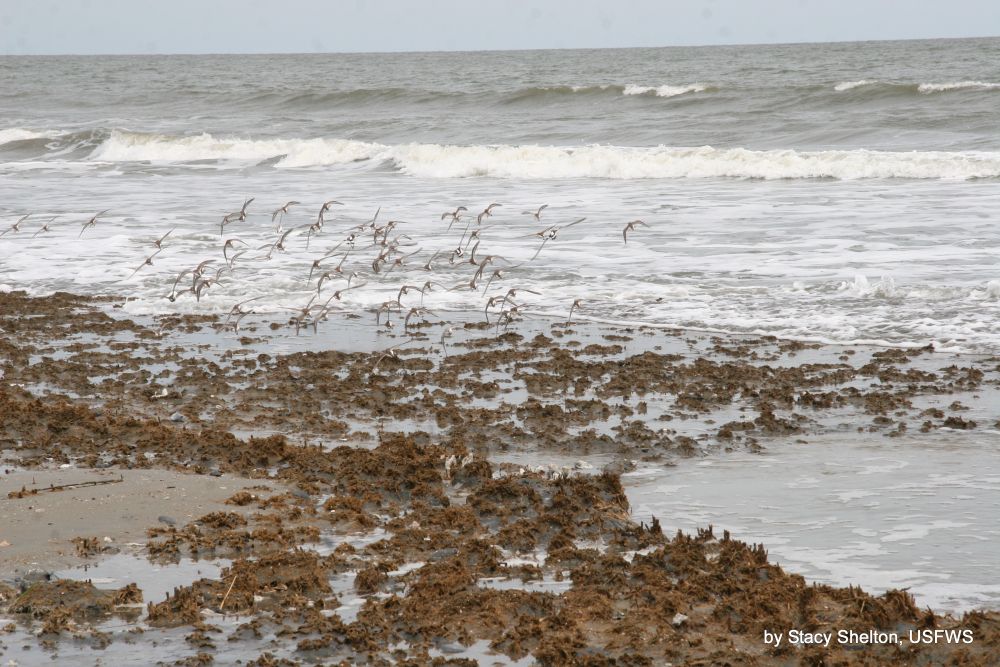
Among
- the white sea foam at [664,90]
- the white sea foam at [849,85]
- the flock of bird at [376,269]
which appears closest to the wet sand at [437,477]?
the flock of bird at [376,269]

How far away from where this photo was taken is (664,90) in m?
33.1

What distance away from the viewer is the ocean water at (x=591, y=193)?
29.5ft

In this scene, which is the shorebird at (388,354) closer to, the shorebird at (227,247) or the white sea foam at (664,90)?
→ the shorebird at (227,247)

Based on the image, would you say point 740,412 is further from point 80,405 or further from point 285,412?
point 80,405

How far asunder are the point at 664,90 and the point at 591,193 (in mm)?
17450

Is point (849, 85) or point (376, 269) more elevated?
point (849, 85)

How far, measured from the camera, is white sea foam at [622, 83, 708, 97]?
32.2 m

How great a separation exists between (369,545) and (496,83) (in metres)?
38.8

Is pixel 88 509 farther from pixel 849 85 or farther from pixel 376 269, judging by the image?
pixel 849 85

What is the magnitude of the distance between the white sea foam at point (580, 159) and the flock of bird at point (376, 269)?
21.5ft

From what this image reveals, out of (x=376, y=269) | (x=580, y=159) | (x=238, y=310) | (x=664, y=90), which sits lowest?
(x=238, y=310)

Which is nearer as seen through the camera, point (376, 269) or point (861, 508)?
point (861, 508)

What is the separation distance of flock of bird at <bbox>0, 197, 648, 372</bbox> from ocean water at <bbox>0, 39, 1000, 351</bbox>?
0.09m

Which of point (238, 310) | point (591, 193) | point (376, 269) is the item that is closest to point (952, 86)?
point (591, 193)
